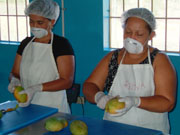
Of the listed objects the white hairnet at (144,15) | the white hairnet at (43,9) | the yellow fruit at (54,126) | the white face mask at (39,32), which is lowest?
the yellow fruit at (54,126)

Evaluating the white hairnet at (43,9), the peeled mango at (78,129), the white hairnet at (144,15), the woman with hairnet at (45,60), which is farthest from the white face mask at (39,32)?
the peeled mango at (78,129)

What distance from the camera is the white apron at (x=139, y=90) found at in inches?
88.4

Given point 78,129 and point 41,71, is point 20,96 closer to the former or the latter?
point 41,71

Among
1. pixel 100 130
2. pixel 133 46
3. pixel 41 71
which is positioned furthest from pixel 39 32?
pixel 100 130

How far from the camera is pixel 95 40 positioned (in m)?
3.67

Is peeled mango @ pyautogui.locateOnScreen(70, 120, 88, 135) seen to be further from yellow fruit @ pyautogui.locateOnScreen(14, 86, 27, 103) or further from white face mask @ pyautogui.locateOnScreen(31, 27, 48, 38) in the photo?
white face mask @ pyautogui.locateOnScreen(31, 27, 48, 38)

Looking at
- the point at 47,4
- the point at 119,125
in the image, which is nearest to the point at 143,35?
the point at 119,125

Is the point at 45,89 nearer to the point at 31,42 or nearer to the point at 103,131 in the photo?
the point at 31,42

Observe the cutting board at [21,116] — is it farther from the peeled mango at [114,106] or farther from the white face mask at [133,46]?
the white face mask at [133,46]

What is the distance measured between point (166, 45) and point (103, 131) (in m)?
1.81

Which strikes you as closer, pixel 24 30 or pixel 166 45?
pixel 166 45

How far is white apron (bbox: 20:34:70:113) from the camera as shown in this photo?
2.77 metres

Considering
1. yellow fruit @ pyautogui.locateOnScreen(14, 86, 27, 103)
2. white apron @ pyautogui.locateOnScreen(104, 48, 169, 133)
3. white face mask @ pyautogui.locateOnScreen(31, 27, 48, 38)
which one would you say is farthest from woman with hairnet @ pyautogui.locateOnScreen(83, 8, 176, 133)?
white face mask @ pyautogui.locateOnScreen(31, 27, 48, 38)

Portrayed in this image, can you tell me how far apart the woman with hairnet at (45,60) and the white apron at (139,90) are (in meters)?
0.53
